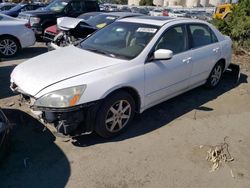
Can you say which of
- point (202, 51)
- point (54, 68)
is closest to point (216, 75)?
point (202, 51)

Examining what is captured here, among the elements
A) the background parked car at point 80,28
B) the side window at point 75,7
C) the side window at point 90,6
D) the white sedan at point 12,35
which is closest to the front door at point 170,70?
the background parked car at point 80,28

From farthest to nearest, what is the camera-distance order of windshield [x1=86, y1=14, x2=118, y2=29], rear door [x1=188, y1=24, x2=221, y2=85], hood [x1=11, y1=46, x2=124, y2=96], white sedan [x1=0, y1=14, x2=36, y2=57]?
windshield [x1=86, y1=14, x2=118, y2=29] → white sedan [x1=0, y1=14, x2=36, y2=57] → rear door [x1=188, y1=24, x2=221, y2=85] → hood [x1=11, y1=46, x2=124, y2=96]

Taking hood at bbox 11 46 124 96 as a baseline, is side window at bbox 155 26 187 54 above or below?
above

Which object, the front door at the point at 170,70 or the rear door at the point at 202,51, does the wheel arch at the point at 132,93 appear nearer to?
the front door at the point at 170,70

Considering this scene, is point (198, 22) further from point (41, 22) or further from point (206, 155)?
point (41, 22)

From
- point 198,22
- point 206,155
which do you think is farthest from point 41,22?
point 206,155

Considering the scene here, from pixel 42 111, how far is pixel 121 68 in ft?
3.74

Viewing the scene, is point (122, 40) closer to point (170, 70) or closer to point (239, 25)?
point (170, 70)

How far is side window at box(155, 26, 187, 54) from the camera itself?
4016mm

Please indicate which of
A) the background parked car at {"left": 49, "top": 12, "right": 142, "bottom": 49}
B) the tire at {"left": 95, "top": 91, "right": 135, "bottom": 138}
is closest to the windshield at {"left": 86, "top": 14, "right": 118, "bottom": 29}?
the background parked car at {"left": 49, "top": 12, "right": 142, "bottom": 49}

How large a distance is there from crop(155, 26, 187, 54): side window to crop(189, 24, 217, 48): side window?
0.90 feet

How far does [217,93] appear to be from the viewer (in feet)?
18.1

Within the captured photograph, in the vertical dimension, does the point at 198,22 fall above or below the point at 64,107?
above

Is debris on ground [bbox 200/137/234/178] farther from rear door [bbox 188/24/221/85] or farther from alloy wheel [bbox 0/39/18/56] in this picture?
alloy wheel [bbox 0/39/18/56]
